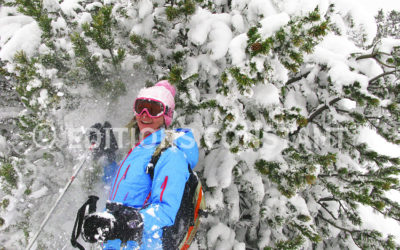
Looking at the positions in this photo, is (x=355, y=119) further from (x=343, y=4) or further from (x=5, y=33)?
(x=5, y=33)

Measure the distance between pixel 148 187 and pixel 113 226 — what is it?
24.3 inches

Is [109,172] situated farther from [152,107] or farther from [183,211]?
[183,211]

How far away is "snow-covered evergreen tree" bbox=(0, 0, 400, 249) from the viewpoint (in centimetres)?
252

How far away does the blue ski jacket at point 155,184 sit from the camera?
7.38 feet

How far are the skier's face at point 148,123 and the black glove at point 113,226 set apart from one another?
3.86 ft

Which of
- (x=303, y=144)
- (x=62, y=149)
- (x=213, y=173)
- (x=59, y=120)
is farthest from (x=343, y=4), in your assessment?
(x=62, y=149)

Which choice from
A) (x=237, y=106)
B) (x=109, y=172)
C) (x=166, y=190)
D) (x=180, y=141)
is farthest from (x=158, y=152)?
(x=109, y=172)

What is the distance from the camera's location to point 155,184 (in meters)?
2.40

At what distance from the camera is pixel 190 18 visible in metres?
3.13

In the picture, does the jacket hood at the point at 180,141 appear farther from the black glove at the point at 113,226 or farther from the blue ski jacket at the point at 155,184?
the black glove at the point at 113,226

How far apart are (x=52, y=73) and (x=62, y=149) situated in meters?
1.46

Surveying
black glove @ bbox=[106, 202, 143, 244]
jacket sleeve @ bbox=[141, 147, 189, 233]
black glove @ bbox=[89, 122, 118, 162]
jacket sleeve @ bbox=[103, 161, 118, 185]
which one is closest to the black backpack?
jacket sleeve @ bbox=[141, 147, 189, 233]

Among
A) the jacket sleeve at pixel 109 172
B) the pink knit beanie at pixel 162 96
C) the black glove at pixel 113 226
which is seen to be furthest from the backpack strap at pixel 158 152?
the jacket sleeve at pixel 109 172

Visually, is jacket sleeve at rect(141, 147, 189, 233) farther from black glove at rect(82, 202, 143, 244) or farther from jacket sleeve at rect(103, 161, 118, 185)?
jacket sleeve at rect(103, 161, 118, 185)
